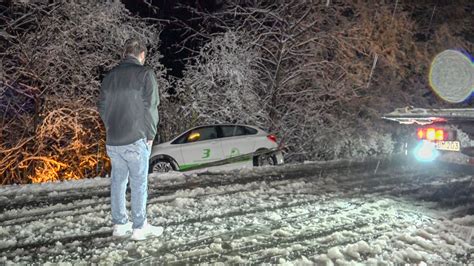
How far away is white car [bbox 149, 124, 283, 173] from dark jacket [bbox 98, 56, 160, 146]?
716cm

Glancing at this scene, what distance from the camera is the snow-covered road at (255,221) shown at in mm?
4289

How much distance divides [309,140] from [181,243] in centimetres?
1194

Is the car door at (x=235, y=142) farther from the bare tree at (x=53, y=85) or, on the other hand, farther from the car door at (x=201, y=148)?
the bare tree at (x=53, y=85)

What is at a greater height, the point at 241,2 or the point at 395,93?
the point at 241,2

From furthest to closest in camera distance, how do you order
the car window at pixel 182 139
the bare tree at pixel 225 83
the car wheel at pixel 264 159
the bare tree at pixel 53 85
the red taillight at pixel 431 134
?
the bare tree at pixel 225 83
the car wheel at pixel 264 159
the car window at pixel 182 139
the bare tree at pixel 53 85
the red taillight at pixel 431 134

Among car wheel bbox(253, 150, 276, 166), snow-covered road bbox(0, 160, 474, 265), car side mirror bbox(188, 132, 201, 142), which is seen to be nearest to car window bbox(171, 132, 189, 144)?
car side mirror bbox(188, 132, 201, 142)

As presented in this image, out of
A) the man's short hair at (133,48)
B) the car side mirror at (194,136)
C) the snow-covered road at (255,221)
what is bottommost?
the snow-covered road at (255,221)

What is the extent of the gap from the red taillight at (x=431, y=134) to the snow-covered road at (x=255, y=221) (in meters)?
0.95

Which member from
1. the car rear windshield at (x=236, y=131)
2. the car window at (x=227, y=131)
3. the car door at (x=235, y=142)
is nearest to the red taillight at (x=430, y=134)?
the car door at (x=235, y=142)

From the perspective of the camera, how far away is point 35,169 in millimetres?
11922

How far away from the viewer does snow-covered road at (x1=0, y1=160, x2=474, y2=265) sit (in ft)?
14.1

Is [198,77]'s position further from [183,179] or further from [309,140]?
[183,179]

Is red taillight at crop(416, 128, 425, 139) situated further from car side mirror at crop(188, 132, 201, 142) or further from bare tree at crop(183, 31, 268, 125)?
bare tree at crop(183, 31, 268, 125)

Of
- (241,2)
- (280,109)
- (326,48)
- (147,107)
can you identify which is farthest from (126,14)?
(147,107)
